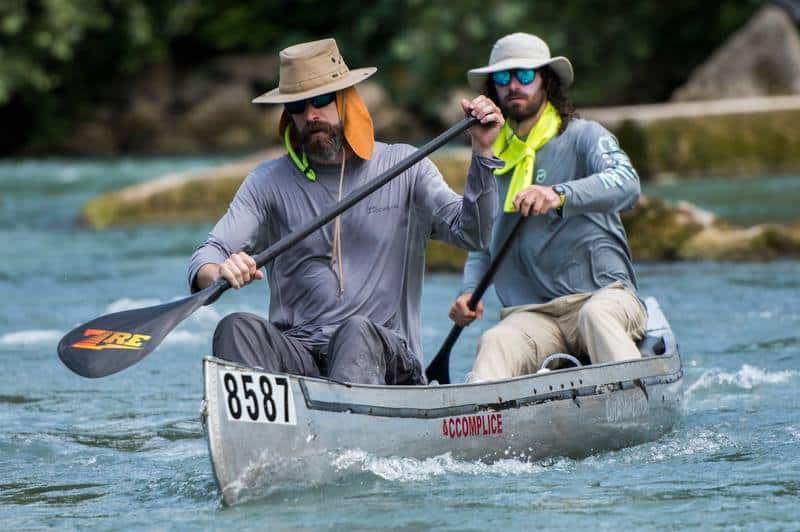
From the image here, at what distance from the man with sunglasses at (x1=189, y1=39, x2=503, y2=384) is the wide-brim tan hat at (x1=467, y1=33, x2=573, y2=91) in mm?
760

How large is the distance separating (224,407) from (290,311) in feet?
2.51

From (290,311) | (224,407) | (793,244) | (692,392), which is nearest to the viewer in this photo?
(224,407)

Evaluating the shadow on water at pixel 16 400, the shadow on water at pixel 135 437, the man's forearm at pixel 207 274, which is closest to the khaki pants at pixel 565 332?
the man's forearm at pixel 207 274

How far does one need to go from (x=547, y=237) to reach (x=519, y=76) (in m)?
0.63

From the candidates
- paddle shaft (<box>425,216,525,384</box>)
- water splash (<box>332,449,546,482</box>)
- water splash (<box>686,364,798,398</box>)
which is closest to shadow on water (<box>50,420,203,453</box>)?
paddle shaft (<box>425,216,525,384</box>)

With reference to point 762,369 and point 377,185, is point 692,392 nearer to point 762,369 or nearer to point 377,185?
point 762,369

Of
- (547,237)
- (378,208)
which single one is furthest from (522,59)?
(378,208)

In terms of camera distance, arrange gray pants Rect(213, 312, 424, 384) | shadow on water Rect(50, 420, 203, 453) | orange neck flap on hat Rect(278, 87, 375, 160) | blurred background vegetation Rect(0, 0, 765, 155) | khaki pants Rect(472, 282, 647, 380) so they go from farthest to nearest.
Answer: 1. blurred background vegetation Rect(0, 0, 765, 155)
2. shadow on water Rect(50, 420, 203, 453)
3. khaki pants Rect(472, 282, 647, 380)
4. orange neck flap on hat Rect(278, 87, 375, 160)
5. gray pants Rect(213, 312, 424, 384)

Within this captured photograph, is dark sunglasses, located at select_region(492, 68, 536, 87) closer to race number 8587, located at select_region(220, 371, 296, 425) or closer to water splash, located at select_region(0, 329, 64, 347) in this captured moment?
race number 8587, located at select_region(220, 371, 296, 425)

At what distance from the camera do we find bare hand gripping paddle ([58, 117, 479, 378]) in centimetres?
472

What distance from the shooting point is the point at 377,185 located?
192 inches

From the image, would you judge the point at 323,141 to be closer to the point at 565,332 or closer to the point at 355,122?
the point at 355,122

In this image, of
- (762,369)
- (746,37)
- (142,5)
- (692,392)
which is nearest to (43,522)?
(692,392)

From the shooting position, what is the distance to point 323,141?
4977 mm
